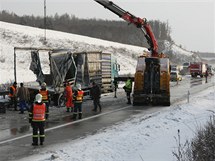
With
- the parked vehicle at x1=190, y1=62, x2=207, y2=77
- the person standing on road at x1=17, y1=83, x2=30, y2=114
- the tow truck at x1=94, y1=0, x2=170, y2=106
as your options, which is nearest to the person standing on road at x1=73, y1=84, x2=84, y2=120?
the person standing on road at x1=17, y1=83, x2=30, y2=114

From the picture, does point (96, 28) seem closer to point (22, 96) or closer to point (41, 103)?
point (22, 96)

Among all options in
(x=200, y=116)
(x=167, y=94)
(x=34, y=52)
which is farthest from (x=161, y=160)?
(x=34, y=52)

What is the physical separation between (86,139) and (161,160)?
3.40 meters

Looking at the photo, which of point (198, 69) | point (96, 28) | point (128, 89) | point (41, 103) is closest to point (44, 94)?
point (41, 103)

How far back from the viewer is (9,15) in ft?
367

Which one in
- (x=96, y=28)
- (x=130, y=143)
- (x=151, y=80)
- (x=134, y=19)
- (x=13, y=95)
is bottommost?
(x=130, y=143)

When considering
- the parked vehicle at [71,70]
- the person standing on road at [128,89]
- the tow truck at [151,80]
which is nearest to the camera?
the tow truck at [151,80]

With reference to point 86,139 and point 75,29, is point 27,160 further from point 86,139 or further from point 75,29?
point 75,29

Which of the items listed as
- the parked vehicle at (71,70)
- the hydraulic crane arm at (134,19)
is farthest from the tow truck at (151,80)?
the parked vehicle at (71,70)

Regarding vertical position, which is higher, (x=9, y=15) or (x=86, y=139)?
(x=9, y=15)

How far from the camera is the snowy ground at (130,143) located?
10.6m

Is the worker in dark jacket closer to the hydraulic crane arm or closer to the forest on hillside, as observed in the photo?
the hydraulic crane arm

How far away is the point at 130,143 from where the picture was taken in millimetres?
12180

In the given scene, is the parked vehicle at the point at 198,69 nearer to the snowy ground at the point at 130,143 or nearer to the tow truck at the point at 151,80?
the tow truck at the point at 151,80
